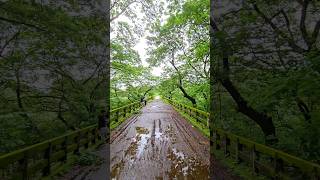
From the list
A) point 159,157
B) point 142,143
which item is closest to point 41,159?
point 159,157

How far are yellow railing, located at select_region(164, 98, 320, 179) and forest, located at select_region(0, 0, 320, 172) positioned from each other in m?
0.56

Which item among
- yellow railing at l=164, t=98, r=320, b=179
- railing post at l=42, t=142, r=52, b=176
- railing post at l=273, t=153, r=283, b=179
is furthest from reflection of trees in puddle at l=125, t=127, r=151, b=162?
railing post at l=273, t=153, r=283, b=179

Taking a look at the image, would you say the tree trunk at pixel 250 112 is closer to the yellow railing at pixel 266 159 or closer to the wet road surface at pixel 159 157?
the yellow railing at pixel 266 159

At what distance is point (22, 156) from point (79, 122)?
8451 millimetres

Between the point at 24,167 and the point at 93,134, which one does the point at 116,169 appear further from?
the point at 93,134

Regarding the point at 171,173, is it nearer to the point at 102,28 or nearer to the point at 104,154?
the point at 104,154

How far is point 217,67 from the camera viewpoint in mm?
12336

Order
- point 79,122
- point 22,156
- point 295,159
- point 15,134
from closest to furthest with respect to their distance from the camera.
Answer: point 295,159, point 22,156, point 15,134, point 79,122

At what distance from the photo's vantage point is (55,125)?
13.2 metres

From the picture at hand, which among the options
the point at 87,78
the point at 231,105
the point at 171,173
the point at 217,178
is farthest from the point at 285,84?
the point at 87,78

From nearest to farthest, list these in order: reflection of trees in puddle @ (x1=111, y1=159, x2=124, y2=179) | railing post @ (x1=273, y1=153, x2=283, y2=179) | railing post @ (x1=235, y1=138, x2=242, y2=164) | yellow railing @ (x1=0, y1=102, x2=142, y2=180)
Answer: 1. yellow railing @ (x1=0, y1=102, x2=142, y2=180)
2. railing post @ (x1=273, y1=153, x2=283, y2=179)
3. reflection of trees in puddle @ (x1=111, y1=159, x2=124, y2=179)
4. railing post @ (x1=235, y1=138, x2=242, y2=164)

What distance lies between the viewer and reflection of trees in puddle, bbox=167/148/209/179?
9283 mm

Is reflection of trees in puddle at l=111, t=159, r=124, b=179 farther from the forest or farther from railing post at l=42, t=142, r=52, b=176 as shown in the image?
the forest

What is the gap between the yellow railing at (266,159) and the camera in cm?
637
